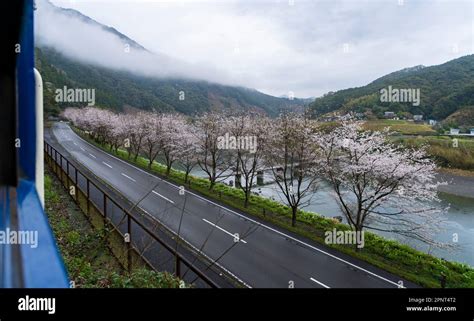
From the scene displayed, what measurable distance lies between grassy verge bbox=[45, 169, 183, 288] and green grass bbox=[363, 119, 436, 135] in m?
6.54

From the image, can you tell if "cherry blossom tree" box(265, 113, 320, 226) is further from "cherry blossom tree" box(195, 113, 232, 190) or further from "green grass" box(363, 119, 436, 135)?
"cherry blossom tree" box(195, 113, 232, 190)

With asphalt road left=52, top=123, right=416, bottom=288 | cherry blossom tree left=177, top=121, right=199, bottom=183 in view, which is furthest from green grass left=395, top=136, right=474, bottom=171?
cherry blossom tree left=177, top=121, right=199, bottom=183

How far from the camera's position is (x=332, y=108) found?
9133mm

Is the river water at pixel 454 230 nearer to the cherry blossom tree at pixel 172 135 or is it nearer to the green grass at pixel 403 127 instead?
the green grass at pixel 403 127

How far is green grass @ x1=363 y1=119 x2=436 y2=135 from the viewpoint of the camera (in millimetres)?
6422

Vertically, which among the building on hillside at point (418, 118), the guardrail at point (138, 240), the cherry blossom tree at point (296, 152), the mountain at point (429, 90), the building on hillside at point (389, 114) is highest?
the mountain at point (429, 90)

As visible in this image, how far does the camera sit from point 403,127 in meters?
6.90

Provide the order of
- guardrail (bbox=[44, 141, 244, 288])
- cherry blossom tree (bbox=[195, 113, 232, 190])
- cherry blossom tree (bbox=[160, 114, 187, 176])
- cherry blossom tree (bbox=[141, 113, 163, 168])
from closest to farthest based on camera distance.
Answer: guardrail (bbox=[44, 141, 244, 288])
cherry blossom tree (bbox=[195, 113, 232, 190])
cherry blossom tree (bbox=[160, 114, 187, 176])
cherry blossom tree (bbox=[141, 113, 163, 168])

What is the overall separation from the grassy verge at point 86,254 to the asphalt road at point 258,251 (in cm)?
74

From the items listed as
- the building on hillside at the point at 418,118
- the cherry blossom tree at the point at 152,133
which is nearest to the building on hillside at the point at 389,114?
the building on hillside at the point at 418,118

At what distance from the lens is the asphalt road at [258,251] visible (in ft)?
14.4
